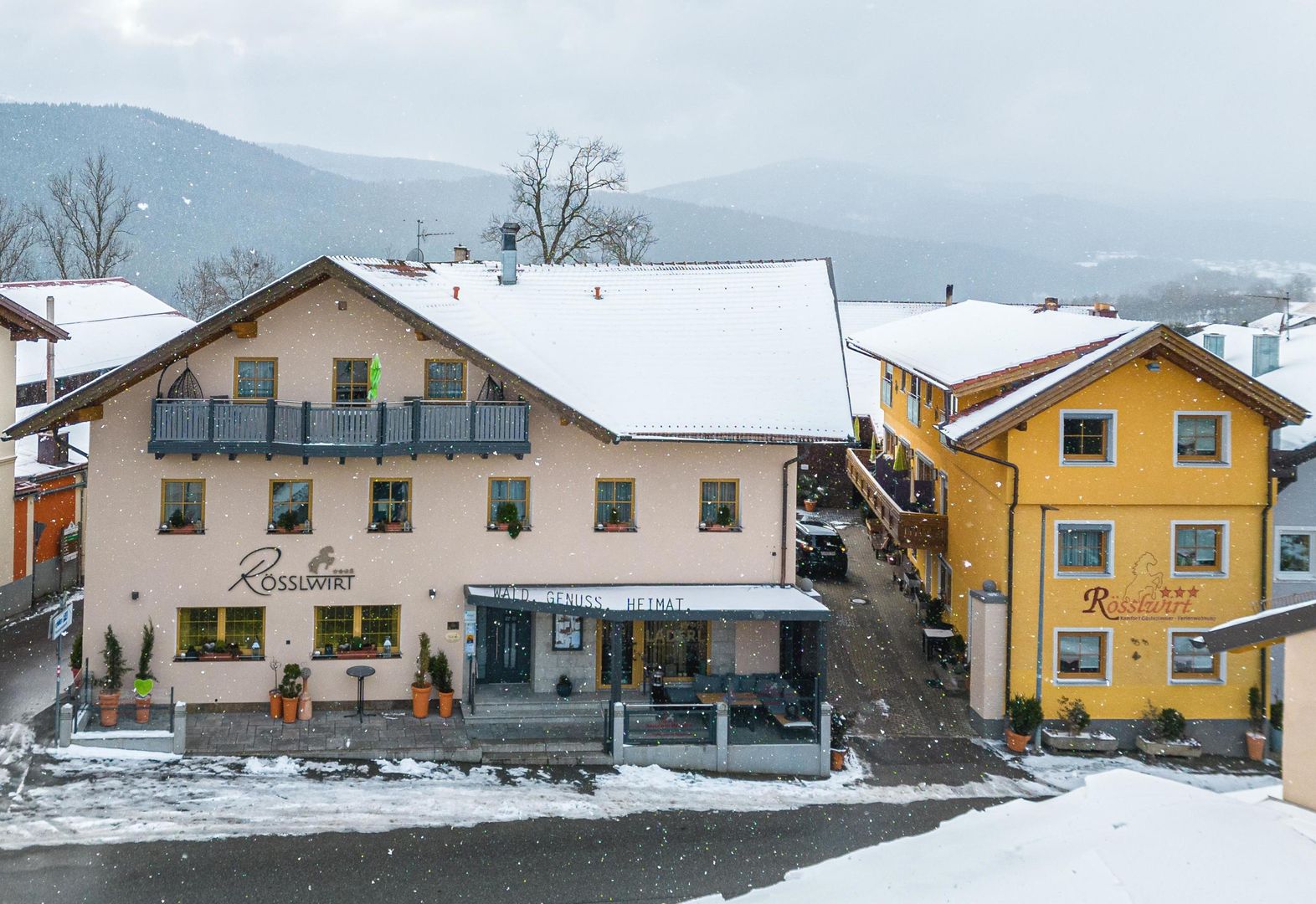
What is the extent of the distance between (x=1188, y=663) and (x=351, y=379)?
17444 mm

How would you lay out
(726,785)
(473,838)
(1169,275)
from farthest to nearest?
1. (1169,275)
2. (726,785)
3. (473,838)

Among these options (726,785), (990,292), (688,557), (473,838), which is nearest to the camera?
(473,838)

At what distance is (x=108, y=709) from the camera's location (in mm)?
20297

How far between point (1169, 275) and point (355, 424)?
633 ft

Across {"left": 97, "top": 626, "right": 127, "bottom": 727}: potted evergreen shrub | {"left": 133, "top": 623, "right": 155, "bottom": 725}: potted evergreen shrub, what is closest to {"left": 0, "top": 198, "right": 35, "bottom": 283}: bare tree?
{"left": 97, "top": 626, "right": 127, "bottom": 727}: potted evergreen shrub

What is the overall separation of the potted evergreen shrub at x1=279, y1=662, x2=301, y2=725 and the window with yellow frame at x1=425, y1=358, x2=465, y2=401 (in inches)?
229

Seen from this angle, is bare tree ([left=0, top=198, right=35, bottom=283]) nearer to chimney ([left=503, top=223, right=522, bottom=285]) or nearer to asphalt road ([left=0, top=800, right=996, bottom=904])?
chimney ([left=503, top=223, right=522, bottom=285])

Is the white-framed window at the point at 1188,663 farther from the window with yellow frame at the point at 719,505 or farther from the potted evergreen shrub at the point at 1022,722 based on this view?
the window with yellow frame at the point at 719,505

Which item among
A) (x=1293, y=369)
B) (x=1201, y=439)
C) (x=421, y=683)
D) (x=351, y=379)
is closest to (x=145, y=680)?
(x=421, y=683)

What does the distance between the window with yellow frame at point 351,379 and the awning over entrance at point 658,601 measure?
4.35 meters

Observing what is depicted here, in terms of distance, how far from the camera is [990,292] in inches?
5984

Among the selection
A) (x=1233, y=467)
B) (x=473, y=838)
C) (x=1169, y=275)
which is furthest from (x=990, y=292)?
(x=473, y=838)

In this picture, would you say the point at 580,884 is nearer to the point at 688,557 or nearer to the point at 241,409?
the point at 688,557

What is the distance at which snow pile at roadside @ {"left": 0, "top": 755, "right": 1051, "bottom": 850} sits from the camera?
16812 millimetres
